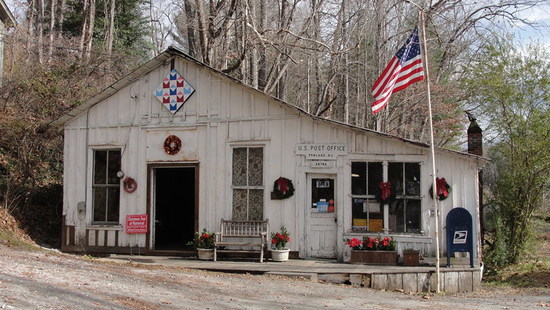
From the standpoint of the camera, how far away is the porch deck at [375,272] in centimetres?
1047

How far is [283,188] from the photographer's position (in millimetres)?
12141

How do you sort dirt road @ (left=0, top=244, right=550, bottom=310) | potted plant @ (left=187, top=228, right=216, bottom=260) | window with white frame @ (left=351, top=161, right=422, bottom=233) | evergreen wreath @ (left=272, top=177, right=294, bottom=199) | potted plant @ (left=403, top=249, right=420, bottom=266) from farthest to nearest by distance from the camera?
potted plant @ (left=187, top=228, right=216, bottom=260), evergreen wreath @ (left=272, top=177, right=294, bottom=199), window with white frame @ (left=351, top=161, right=422, bottom=233), potted plant @ (left=403, top=249, right=420, bottom=266), dirt road @ (left=0, top=244, right=550, bottom=310)

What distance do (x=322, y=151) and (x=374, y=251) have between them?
94.0 inches

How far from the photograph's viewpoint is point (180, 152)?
1297 cm

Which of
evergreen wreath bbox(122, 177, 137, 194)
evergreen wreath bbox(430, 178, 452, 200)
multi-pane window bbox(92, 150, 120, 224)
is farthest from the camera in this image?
multi-pane window bbox(92, 150, 120, 224)

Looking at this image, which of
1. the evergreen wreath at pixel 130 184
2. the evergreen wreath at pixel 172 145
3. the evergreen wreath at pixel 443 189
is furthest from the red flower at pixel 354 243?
the evergreen wreath at pixel 130 184

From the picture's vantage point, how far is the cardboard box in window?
11.8 meters

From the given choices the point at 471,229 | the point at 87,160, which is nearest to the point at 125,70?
the point at 87,160

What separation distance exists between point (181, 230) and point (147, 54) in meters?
18.2

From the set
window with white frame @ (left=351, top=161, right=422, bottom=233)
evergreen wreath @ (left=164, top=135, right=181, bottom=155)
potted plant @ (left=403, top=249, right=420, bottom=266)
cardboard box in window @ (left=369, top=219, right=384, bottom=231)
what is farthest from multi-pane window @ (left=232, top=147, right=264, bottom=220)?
potted plant @ (left=403, top=249, right=420, bottom=266)

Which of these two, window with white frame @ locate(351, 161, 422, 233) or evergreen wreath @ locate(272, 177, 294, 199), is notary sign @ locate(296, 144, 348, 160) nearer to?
window with white frame @ locate(351, 161, 422, 233)

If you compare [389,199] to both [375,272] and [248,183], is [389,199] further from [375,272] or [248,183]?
[248,183]

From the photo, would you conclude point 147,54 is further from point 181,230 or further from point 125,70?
point 181,230

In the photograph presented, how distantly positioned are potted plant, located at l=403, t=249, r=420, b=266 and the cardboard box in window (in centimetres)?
76
